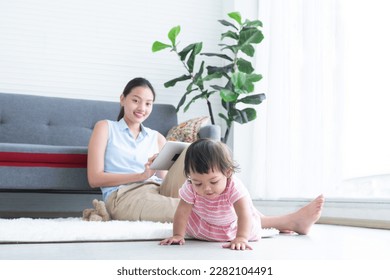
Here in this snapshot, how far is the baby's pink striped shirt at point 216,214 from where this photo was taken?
1.53 m

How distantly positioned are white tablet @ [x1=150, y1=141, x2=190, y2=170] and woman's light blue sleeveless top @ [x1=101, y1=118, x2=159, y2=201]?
0.86ft

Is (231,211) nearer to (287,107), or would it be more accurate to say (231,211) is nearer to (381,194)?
(381,194)

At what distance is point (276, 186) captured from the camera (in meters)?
3.57

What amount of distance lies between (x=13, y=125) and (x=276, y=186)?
193cm

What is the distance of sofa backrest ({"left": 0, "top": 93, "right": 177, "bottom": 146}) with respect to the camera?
340cm

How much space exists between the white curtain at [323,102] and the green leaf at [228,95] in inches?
10.9

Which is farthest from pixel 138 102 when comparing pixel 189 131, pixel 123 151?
pixel 189 131

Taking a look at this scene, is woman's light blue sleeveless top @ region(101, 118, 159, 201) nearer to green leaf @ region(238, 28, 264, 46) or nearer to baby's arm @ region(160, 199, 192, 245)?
baby's arm @ region(160, 199, 192, 245)

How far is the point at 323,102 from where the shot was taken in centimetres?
318

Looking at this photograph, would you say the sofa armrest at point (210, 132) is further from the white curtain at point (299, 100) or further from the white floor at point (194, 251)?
the white floor at point (194, 251)

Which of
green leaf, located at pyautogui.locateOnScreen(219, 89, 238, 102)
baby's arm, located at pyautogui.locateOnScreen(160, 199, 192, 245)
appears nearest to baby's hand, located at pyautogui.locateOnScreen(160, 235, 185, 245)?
baby's arm, located at pyautogui.locateOnScreen(160, 199, 192, 245)

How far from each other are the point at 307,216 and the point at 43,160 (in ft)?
5.05

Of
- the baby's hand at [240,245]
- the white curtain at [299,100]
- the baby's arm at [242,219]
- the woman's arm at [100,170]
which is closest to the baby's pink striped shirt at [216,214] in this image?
the baby's arm at [242,219]

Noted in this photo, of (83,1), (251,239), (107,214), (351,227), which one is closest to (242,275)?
(251,239)
